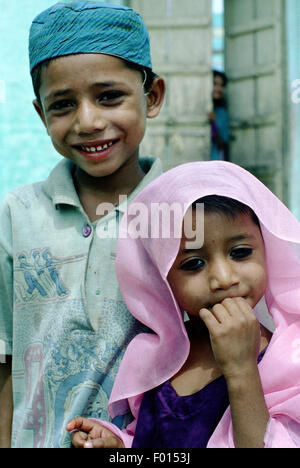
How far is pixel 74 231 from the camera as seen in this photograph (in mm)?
1604

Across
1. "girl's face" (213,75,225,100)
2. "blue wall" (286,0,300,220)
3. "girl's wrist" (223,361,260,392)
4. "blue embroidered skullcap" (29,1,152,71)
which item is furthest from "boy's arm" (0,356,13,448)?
"girl's face" (213,75,225,100)

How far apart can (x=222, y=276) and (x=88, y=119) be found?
50 cm

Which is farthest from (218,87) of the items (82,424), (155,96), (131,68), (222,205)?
(82,424)

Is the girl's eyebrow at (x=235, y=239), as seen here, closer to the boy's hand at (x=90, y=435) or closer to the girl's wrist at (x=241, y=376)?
the girl's wrist at (x=241, y=376)

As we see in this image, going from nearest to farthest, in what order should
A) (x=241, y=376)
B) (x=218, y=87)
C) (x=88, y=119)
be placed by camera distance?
(x=241, y=376), (x=88, y=119), (x=218, y=87)

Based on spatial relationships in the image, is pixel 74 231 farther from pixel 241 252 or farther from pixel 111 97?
pixel 241 252

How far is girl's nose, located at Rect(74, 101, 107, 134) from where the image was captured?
1.48m

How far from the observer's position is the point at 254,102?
6000mm

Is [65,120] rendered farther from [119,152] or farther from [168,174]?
[168,174]

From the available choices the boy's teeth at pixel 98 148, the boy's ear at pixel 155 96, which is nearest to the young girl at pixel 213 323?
the boy's teeth at pixel 98 148

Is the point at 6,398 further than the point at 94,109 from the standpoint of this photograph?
Yes

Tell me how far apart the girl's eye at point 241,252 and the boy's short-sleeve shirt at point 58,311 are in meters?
0.33

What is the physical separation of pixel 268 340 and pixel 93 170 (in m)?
0.60
